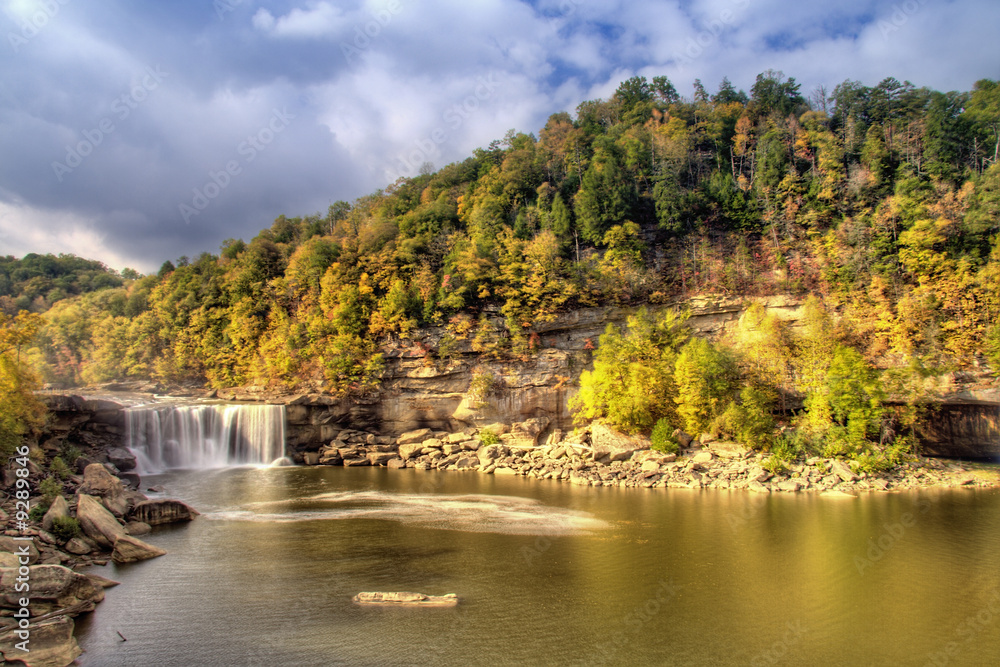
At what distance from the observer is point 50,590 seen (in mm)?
14328

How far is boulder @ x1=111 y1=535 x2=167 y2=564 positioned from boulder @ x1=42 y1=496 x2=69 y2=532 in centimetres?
259

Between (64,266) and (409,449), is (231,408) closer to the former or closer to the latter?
(409,449)

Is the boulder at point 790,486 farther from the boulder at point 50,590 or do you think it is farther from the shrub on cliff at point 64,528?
the shrub on cliff at point 64,528

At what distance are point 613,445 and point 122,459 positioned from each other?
114 ft

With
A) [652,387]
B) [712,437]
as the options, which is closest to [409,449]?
[652,387]

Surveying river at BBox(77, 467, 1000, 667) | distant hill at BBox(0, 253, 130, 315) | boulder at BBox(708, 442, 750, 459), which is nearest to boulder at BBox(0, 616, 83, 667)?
river at BBox(77, 467, 1000, 667)

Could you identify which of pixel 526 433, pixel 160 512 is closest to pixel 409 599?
pixel 160 512

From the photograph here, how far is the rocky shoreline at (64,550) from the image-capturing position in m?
12.4

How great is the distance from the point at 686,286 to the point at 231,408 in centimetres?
4264

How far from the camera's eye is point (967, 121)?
157 ft


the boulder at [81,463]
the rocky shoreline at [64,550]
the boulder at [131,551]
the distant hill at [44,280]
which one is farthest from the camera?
the distant hill at [44,280]

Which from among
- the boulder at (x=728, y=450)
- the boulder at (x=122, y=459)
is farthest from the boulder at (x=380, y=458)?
the boulder at (x=728, y=450)

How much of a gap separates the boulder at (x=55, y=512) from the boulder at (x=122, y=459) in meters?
17.8

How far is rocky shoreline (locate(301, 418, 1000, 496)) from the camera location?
3086cm
